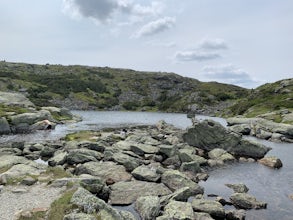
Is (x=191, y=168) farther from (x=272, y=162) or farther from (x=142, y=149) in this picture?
(x=272, y=162)

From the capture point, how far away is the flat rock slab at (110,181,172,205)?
Result: 111 ft

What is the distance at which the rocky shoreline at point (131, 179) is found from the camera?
1027 inches

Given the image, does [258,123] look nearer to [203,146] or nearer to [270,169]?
[203,146]

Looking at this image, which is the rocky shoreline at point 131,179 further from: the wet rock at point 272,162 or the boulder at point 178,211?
the wet rock at point 272,162

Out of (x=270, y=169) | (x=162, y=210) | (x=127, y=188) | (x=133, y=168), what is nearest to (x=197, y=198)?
(x=162, y=210)

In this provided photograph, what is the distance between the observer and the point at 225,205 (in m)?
33.9

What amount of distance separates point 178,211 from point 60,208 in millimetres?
10382

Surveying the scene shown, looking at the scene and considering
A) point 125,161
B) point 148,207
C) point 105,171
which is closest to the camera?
point 148,207

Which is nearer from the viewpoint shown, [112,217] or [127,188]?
[112,217]

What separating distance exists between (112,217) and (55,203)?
5.65 m

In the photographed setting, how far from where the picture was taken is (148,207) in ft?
97.7

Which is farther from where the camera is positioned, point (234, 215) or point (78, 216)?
point (234, 215)

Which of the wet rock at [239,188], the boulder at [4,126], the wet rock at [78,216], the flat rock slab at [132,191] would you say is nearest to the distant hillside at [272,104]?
the wet rock at [239,188]

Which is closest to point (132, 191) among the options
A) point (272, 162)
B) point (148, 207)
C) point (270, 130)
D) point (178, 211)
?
point (148, 207)
